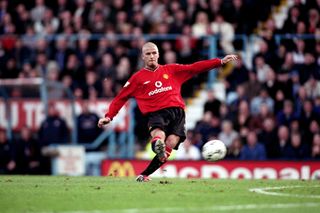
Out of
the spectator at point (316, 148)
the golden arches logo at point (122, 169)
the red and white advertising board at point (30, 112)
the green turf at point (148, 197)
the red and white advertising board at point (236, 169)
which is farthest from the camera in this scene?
the red and white advertising board at point (30, 112)

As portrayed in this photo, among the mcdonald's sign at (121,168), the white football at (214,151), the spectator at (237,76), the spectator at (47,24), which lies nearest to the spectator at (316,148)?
the spectator at (237,76)

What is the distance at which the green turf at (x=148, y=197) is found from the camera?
1021 centimetres

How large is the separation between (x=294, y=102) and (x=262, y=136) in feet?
5.21

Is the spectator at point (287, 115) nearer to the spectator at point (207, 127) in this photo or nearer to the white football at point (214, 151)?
the spectator at point (207, 127)

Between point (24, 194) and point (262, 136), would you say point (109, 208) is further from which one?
point (262, 136)

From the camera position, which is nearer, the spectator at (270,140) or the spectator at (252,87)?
the spectator at (270,140)

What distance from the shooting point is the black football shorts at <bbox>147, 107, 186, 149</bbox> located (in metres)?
13.6

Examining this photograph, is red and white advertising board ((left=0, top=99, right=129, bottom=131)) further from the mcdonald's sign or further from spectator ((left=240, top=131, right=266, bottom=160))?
spectator ((left=240, top=131, right=266, bottom=160))

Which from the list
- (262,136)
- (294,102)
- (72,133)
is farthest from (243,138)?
(72,133)

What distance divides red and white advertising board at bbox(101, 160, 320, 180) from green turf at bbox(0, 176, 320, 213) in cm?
555

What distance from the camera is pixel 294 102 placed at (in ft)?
70.4

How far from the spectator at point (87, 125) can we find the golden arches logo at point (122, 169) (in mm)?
1889

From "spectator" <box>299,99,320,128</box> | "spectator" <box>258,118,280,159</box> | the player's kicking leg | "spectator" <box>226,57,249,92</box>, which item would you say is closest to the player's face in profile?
the player's kicking leg

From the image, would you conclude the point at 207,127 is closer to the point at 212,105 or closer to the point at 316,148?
the point at 212,105
